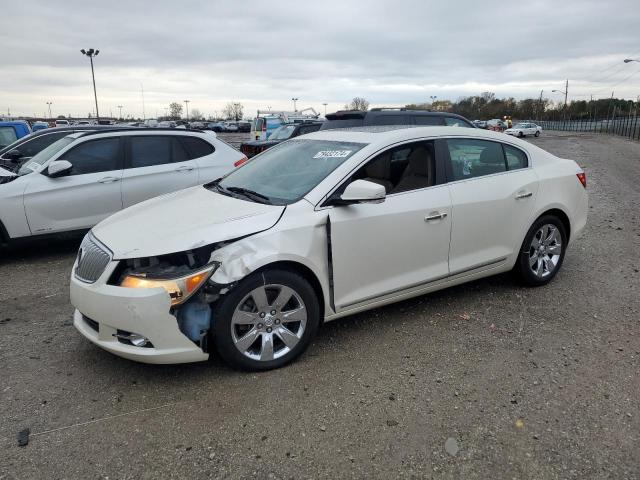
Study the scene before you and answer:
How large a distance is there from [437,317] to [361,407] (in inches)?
59.4

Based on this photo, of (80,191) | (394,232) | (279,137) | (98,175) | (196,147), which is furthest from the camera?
(279,137)

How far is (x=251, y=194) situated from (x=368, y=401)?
1.78 meters

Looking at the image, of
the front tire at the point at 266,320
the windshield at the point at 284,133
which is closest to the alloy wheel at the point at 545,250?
the front tire at the point at 266,320

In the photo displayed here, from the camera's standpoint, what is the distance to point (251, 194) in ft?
12.9

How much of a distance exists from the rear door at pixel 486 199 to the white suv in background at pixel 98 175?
12.7 feet

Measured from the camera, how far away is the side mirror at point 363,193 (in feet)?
11.3

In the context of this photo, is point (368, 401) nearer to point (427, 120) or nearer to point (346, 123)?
point (346, 123)

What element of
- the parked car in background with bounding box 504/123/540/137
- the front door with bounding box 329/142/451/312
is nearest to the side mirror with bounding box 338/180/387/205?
the front door with bounding box 329/142/451/312

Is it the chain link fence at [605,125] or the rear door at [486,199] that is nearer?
the rear door at [486,199]

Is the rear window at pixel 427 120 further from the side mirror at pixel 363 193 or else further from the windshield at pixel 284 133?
the side mirror at pixel 363 193

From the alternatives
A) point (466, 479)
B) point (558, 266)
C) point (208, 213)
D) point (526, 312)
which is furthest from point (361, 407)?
point (558, 266)

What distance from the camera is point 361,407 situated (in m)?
3.06

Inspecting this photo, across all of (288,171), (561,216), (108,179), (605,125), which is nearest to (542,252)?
(561,216)

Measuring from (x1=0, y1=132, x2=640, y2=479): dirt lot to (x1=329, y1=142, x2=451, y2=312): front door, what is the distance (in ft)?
1.53
